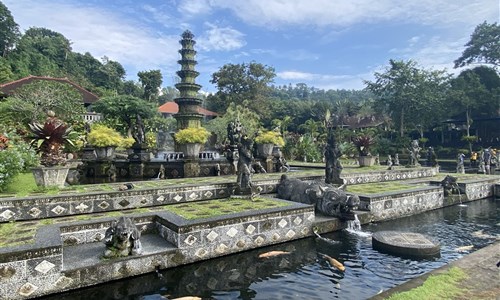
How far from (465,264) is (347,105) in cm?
6734

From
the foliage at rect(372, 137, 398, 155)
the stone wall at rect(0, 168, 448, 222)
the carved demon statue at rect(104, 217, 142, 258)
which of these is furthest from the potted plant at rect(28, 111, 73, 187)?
the foliage at rect(372, 137, 398, 155)

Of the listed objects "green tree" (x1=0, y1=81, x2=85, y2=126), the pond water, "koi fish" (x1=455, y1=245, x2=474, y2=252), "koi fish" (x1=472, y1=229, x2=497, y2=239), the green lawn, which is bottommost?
"koi fish" (x1=472, y1=229, x2=497, y2=239)

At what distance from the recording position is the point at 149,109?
37.6 m

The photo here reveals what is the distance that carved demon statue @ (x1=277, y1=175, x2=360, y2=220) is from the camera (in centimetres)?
919

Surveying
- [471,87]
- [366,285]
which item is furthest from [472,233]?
[471,87]

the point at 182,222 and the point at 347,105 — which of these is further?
the point at 347,105

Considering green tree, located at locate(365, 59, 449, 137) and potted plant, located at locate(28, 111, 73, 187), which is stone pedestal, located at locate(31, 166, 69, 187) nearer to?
potted plant, located at locate(28, 111, 73, 187)

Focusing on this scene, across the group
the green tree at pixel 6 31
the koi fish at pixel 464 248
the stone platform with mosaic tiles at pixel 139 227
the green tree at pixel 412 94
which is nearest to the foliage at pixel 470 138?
the green tree at pixel 412 94

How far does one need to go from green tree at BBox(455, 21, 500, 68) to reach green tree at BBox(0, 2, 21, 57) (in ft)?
253

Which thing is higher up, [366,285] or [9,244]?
[9,244]

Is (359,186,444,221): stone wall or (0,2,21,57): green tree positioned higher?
(0,2,21,57): green tree

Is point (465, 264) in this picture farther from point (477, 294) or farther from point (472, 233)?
point (472, 233)

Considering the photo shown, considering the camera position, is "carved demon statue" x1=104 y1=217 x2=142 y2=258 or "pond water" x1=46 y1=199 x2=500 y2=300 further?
"carved demon statue" x1=104 y1=217 x2=142 y2=258

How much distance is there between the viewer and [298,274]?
619 cm
